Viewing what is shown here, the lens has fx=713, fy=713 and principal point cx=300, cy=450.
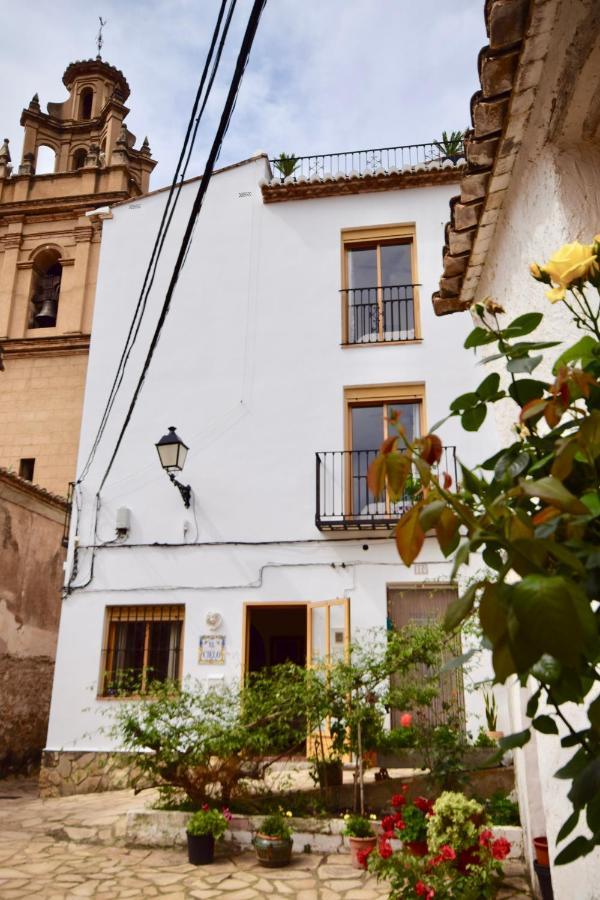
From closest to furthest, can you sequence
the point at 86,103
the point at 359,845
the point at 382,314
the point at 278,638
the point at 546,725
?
the point at 546,725 → the point at 359,845 → the point at 382,314 → the point at 278,638 → the point at 86,103

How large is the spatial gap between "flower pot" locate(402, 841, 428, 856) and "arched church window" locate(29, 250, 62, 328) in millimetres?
13680

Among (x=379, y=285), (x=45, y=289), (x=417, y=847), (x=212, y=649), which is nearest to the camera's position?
(x=417, y=847)

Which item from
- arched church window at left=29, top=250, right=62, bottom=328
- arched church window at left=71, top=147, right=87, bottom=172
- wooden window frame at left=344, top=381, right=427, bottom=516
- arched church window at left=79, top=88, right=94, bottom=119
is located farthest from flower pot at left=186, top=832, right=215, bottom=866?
arched church window at left=79, top=88, right=94, bottom=119

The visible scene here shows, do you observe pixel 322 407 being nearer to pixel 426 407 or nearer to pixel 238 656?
pixel 426 407

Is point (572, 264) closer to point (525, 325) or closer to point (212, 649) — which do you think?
point (525, 325)

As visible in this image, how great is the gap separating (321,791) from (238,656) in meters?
3.01

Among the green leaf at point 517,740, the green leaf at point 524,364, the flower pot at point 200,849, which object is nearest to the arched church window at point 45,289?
the flower pot at point 200,849

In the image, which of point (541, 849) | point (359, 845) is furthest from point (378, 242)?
point (541, 849)

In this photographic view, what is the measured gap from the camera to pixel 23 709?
37.7ft

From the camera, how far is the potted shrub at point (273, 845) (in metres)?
6.00

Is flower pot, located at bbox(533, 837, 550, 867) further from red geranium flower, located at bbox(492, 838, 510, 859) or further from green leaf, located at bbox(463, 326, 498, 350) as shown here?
green leaf, located at bbox(463, 326, 498, 350)

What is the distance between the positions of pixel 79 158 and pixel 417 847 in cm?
1949

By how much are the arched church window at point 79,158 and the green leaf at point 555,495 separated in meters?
21.2

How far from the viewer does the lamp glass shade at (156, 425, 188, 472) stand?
1006 centimetres
